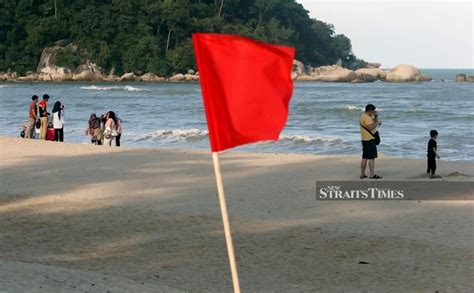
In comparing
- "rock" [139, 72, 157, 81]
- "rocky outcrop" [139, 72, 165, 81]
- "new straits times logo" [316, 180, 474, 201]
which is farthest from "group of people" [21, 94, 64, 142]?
"rock" [139, 72, 157, 81]

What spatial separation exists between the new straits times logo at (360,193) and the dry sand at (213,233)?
291 mm

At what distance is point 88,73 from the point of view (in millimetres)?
109750

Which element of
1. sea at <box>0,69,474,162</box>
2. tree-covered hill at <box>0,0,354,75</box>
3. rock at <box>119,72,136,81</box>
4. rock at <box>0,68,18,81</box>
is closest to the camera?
sea at <box>0,69,474,162</box>

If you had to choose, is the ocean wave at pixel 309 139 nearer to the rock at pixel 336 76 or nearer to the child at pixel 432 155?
the child at pixel 432 155

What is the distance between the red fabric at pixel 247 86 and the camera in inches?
222

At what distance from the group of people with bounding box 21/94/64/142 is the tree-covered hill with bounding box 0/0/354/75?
84955 millimetres

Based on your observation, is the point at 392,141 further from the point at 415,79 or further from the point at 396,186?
the point at 415,79

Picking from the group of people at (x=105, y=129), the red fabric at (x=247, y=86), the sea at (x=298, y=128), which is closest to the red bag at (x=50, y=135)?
the group of people at (x=105, y=129)

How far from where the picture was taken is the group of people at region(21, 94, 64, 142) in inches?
895

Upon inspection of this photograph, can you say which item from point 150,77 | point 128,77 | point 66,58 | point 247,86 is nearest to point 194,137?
point 247,86

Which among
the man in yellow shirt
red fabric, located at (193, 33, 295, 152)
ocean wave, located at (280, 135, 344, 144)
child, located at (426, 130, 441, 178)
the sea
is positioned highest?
red fabric, located at (193, 33, 295, 152)

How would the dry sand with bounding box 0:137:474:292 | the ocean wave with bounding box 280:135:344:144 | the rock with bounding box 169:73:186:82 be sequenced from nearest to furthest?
the dry sand with bounding box 0:137:474:292, the ocean wave with bounding box 280:135:344:144, the rock with bounding box 169:73:186:82

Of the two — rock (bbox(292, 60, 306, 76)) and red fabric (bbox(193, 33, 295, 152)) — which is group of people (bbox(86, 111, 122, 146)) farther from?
rock (bbox(292, 60, 306, 76))

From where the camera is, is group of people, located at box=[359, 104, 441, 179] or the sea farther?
the sea
